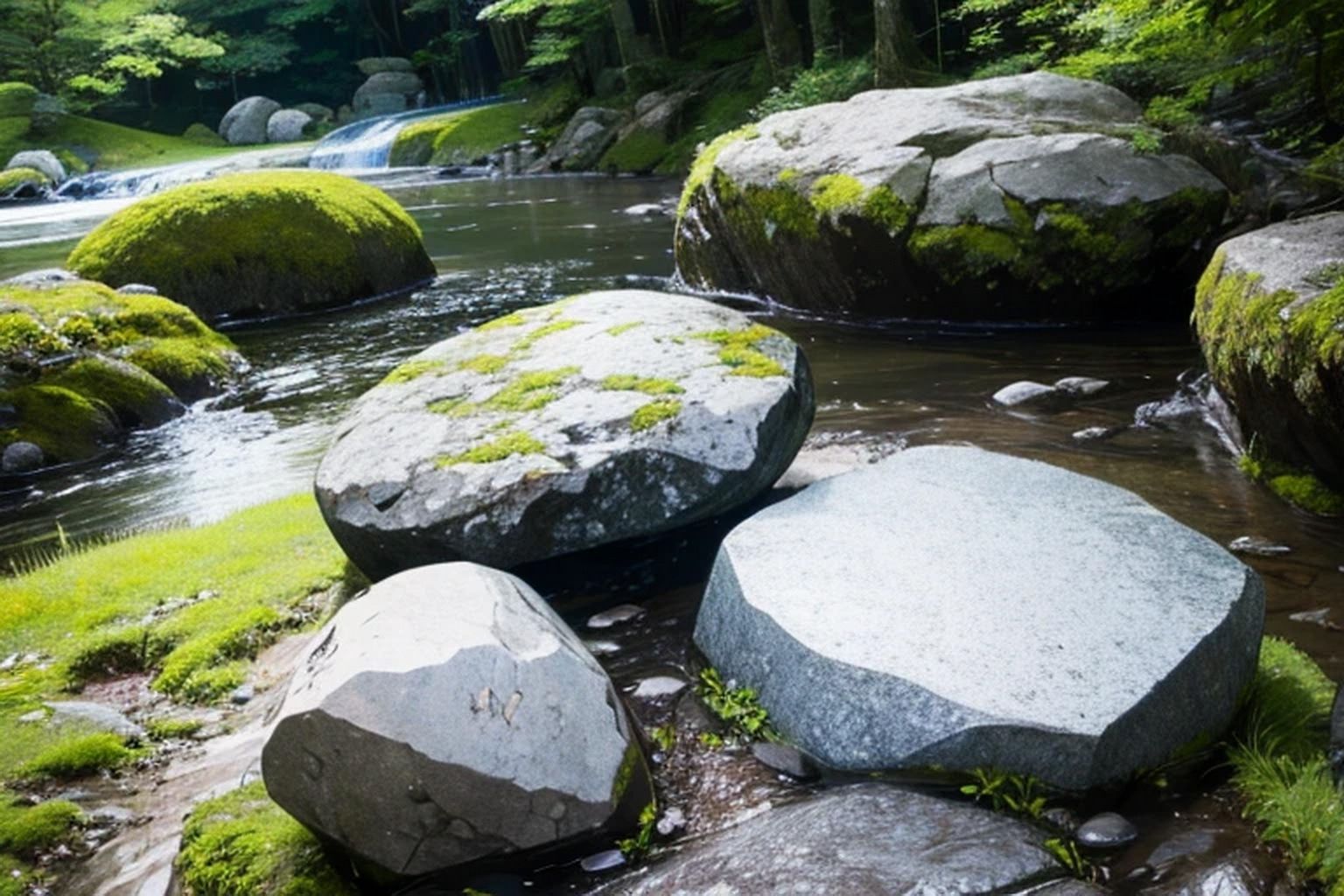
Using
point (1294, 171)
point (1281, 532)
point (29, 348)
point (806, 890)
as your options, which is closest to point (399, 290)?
point (29, 348)

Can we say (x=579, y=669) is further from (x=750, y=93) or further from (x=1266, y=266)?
(x=750, y=93)

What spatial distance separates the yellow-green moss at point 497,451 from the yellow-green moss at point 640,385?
546mm

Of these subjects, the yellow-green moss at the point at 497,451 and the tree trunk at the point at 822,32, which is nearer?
the yellow-green moss at the point at 497,451

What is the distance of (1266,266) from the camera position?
5711mm

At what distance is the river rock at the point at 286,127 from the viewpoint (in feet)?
131

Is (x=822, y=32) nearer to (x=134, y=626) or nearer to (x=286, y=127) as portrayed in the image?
(x=134, y=626)

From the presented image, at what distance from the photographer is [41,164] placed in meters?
31.9

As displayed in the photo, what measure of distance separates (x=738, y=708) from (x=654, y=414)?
160cm

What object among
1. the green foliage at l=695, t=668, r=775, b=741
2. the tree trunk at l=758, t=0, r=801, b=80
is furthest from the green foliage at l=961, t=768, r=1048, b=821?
the tree trunk at l=758, t=0, r=801, b=80

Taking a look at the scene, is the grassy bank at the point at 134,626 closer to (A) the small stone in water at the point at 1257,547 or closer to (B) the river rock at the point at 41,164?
(A) the small stone in water at the point at 1257,547

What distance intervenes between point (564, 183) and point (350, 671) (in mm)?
22204

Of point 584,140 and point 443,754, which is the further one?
point 584,140

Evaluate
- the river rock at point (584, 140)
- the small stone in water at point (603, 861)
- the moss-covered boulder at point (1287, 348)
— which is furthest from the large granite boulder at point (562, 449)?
the river rock at point (584, 140)

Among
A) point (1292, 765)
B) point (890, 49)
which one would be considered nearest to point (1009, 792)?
point (1292, 765)
